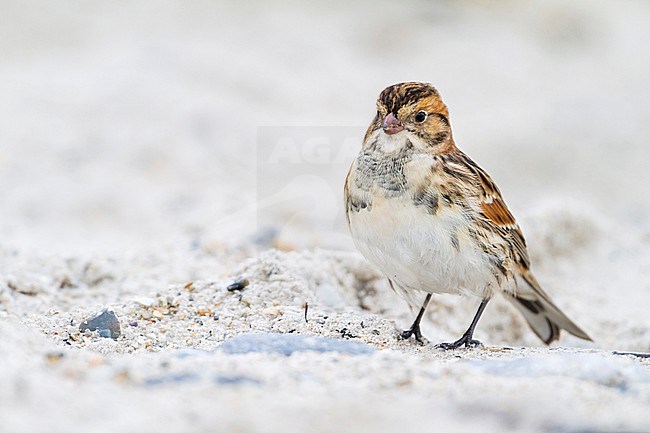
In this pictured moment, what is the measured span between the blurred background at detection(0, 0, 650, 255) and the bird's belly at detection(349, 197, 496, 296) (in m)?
2.15

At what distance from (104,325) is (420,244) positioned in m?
1.48

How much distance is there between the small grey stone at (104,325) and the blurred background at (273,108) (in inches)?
76.6

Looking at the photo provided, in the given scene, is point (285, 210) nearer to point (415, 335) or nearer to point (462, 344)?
point (415, 335)

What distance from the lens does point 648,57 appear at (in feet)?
40.4

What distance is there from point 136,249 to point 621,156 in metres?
5.44

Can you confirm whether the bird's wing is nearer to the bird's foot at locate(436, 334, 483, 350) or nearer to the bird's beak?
the bird's beak

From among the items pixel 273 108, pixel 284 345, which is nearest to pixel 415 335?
pixel 284 345

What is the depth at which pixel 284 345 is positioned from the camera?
3.50 m

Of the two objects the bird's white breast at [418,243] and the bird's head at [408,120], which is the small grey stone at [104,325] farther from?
the bird's head at [408,120]

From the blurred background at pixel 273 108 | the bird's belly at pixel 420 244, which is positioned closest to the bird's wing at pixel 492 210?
the bird's belly at pixel 420 244

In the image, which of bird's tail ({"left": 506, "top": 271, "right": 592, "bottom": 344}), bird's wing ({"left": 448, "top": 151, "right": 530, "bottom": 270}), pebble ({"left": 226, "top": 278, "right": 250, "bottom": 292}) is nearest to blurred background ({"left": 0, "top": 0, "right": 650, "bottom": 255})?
pebble ({"left": 226, "top": 278, "right": 250, "bottom": 292})

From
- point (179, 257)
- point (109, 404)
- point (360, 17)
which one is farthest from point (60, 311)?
point (360, 17)

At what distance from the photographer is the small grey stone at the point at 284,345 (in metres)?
3.46

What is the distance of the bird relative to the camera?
14.1 feet
